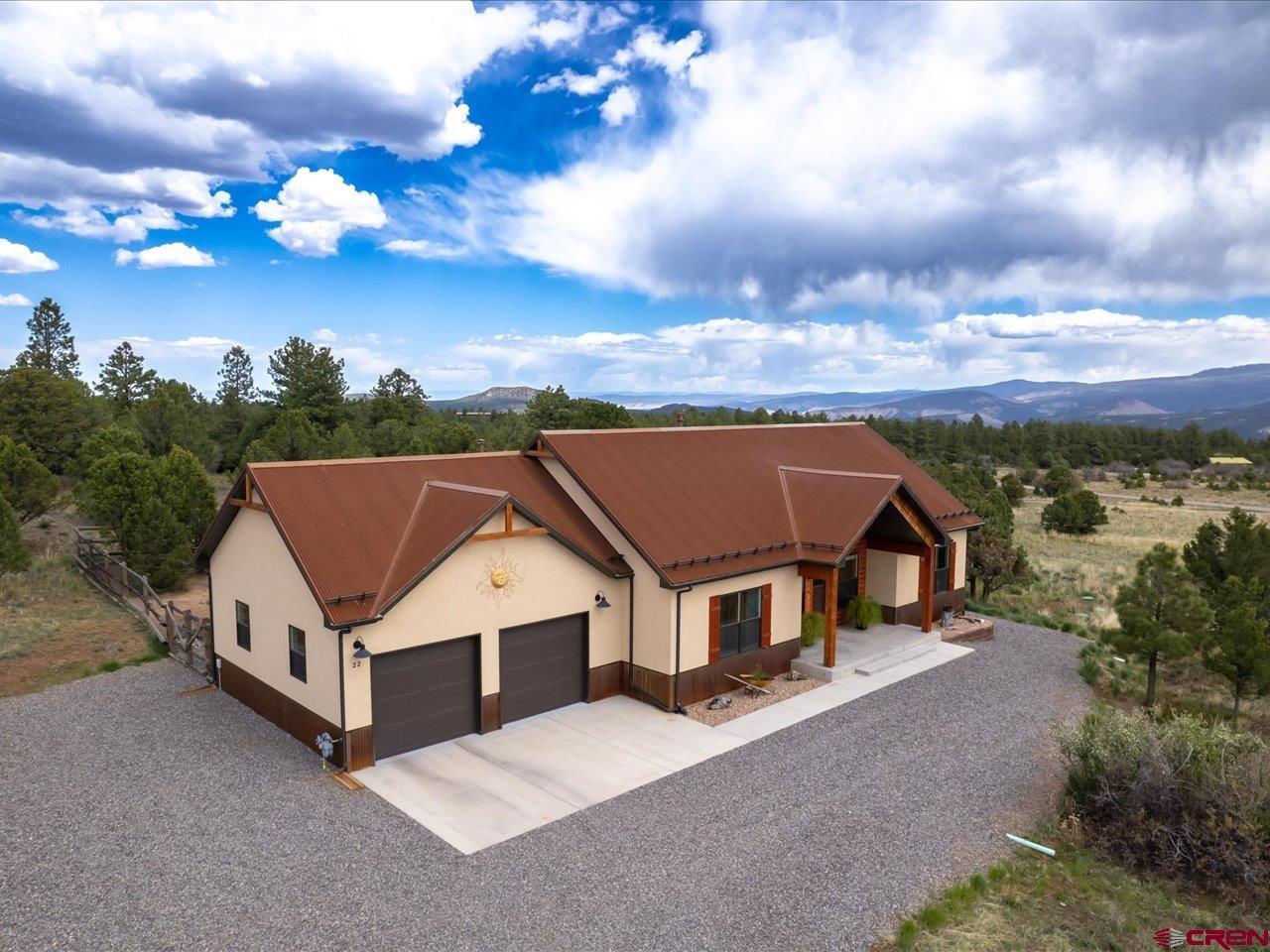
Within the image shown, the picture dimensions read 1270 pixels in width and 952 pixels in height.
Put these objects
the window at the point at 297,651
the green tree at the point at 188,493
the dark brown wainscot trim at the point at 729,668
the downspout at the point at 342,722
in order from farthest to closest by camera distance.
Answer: the green tree at the point at 188,493
the dark brown wainscot trim at the point at 729,668
the window at the point at 297,651
the downspout at the point at 342,722

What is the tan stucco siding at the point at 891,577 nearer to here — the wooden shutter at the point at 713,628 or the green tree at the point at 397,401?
the wooden shutter at the point at 713,628

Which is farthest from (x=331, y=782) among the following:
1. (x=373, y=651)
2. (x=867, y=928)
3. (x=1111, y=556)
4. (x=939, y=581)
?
(x=1111, y=556)

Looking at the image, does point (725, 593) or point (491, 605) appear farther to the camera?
point (725, 593)

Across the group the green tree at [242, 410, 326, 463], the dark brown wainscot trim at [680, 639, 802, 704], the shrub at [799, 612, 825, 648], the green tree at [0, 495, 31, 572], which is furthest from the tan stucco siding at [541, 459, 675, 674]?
the green tree at [242, 410, 326, 463]

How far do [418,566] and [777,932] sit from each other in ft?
23.8

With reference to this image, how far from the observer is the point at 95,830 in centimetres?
1055

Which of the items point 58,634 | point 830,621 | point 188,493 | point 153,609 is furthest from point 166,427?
point 830,621

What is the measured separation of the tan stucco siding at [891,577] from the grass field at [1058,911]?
33.6ft

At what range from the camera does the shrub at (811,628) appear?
17.9 metres

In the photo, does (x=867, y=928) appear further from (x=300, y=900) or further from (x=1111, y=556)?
(x=1111, y=556)

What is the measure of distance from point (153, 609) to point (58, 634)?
2.15m

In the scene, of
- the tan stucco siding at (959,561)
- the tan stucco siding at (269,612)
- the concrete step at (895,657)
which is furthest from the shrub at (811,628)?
the tan stucco siding at (269,612)

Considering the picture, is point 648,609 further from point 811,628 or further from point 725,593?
point 811,628

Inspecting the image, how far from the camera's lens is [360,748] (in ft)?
40.8
